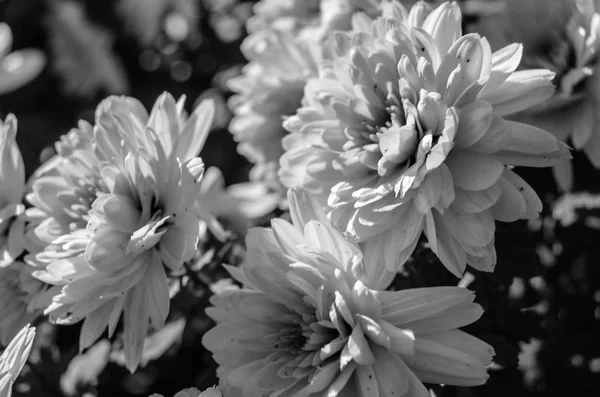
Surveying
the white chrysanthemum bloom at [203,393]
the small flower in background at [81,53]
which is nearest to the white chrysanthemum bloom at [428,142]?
the white chrysanthemum bloom at [203,393]

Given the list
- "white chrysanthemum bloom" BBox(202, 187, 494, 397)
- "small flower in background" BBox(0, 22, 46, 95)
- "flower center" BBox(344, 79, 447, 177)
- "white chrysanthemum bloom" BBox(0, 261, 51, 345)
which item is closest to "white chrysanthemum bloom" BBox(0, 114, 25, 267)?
"white chrysanthemum bloom" BBox(0, 261, 51, 345)

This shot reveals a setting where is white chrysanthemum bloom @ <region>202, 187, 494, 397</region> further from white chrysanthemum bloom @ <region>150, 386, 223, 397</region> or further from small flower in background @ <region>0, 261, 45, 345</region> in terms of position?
small flower in background @ <region>0, 261, 45, 345</region>

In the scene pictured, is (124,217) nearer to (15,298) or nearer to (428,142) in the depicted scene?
(15,298)

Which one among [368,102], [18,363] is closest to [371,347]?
[368,102]

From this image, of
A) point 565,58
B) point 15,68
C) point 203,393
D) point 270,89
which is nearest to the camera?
point 203,393

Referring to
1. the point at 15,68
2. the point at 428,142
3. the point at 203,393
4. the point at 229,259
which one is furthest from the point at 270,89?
the point at 15,68

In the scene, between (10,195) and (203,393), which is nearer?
(203,393)

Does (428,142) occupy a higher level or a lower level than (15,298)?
higher

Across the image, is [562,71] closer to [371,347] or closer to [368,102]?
[368,102]
